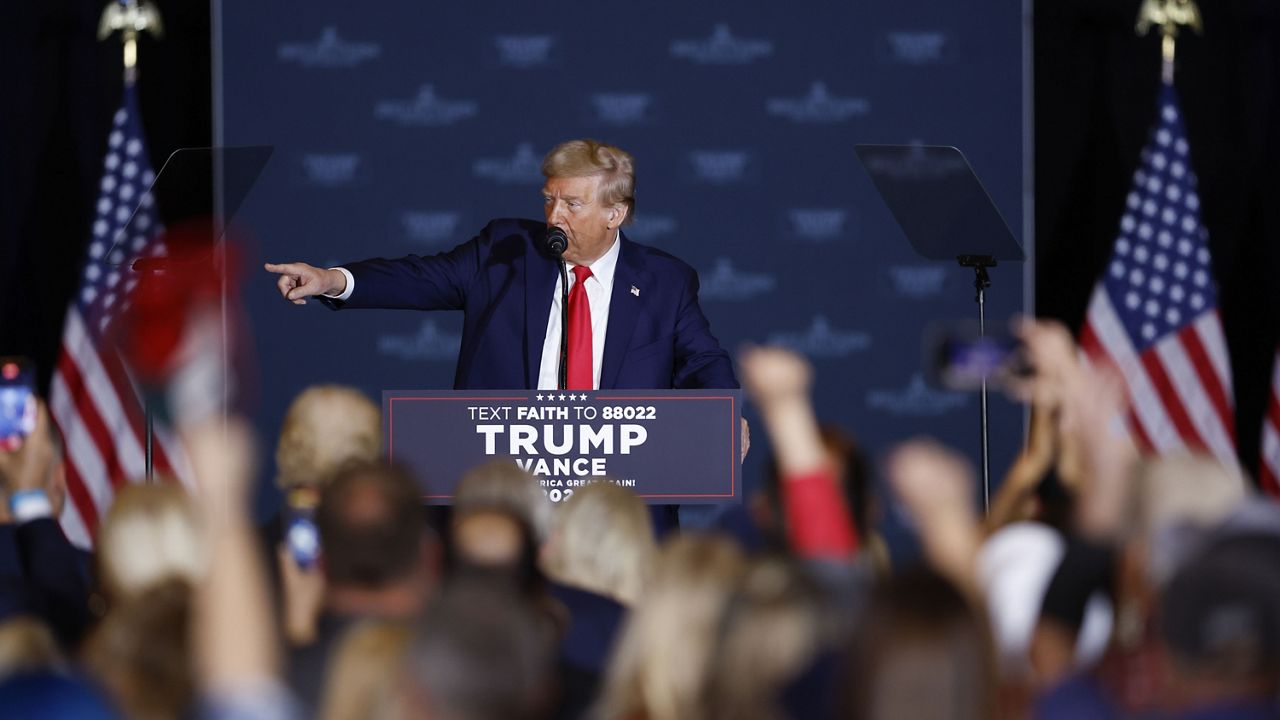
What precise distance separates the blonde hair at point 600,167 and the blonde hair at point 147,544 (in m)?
2.69

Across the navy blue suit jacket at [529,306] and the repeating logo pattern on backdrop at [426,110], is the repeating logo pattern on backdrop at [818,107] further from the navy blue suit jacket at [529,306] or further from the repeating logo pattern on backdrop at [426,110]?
the navy blue suit jacket at [529,306]

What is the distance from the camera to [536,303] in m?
4.99

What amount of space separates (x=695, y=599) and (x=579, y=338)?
3.06 m

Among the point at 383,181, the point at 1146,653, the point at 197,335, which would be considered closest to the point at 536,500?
the point at 197,335

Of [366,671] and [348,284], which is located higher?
[348,284]

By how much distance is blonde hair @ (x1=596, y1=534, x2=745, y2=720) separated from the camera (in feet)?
6.26

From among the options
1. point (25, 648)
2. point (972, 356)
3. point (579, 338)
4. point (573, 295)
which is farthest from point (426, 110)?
point (25, 648)

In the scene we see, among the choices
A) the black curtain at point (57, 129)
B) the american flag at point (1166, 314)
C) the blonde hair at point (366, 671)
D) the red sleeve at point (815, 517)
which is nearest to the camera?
the blonde hair at point (366, 671)

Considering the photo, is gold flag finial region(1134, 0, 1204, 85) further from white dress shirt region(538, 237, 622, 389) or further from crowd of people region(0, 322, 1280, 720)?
crowd of people region(0, 322, 1280, 720)

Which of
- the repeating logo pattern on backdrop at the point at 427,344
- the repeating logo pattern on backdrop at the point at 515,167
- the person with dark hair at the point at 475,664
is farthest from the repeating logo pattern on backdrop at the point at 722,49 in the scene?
the person with dark hair at the point at 475,664

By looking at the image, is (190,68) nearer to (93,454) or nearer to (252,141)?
(252,141)

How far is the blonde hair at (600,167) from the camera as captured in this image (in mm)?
5168

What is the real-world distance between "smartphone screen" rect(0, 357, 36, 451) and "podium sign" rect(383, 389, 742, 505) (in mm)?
904

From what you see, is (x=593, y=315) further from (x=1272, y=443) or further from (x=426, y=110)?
(x=1272, y=443)
